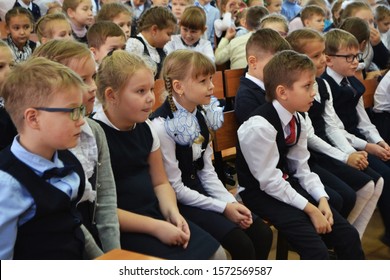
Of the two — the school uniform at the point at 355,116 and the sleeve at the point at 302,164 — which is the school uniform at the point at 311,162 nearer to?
the sleeve at the point at 302,164

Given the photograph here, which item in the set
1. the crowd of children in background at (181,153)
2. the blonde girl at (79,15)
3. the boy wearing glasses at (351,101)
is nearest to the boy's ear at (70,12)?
the blonde girl at (79,15)

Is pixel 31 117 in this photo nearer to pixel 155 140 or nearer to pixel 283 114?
pixel 155 140

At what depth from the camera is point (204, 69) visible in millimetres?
2355

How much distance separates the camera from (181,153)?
7.55ft

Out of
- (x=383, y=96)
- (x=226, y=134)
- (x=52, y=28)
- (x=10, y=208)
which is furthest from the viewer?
(x=52, y=28)

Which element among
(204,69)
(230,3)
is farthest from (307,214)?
(230,3)

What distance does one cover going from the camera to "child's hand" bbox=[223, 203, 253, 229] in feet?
7.35

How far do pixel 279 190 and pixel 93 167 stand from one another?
2.94 feet

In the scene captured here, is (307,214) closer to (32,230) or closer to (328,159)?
(328,159)

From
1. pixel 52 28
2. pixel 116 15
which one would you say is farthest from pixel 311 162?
pixel 116 15

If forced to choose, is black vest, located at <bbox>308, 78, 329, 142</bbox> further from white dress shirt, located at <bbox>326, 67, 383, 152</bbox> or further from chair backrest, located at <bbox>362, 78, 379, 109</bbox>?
chair backrest, located at <bbox>362, 78, 379, 109</bbox>

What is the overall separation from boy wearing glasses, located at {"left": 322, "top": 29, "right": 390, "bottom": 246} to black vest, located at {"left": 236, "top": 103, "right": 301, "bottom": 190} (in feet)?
2.07
